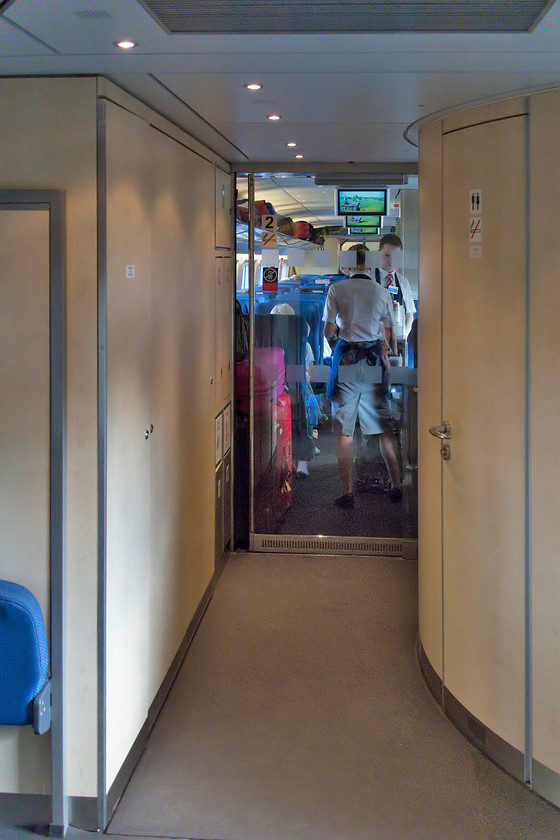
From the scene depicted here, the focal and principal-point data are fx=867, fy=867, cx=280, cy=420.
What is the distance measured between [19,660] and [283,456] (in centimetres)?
370

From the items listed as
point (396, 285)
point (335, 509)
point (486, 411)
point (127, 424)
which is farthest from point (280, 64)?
point (335, 509)

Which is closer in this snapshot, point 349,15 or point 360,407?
point 349,15

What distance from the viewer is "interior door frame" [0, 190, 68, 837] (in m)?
2.91

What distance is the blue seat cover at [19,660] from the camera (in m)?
2.89

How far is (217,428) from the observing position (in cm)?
550

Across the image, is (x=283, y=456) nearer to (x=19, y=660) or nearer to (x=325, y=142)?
(x=325, y=142)

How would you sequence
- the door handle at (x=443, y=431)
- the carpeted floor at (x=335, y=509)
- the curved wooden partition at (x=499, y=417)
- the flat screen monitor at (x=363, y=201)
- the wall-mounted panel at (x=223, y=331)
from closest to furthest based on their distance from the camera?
the curved wooden partition at (x=499, y=417) → the door handle at (x=443, y=431) → the wall-mounted panel at (x=223, y=331) → the flat screen monitor at (x=363, y=201) → the carpeted floor at (x=335, y=509)

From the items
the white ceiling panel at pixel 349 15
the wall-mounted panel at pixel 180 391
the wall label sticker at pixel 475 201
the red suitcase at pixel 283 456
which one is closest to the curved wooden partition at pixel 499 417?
the wall label sticker at pixel 475 201

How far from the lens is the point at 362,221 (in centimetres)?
608

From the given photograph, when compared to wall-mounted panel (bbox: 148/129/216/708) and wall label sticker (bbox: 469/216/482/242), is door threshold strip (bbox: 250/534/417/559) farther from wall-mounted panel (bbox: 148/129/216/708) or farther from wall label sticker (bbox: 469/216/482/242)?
wall label sticker (bbox: 469/216/482/242)

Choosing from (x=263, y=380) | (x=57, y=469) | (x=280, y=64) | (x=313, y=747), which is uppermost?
(x=280, y=64)

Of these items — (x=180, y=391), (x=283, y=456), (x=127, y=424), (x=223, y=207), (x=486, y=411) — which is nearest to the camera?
(x=127, y=424)

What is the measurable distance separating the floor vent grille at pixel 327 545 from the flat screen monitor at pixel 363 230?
2188mm

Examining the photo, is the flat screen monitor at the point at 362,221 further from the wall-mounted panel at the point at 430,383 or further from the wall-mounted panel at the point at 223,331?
the wall-mounted panel at the point at 430,383
